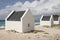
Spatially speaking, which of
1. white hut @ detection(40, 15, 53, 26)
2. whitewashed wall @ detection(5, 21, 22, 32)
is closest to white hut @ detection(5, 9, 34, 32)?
whitewashed wall @ detection(5, 21, 22, 32)

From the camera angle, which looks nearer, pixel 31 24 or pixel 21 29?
pixel 21 29

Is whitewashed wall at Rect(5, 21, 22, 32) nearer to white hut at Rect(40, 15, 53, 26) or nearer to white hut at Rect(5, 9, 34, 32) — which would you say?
white hut at Rect(5, 9, 34, 32)

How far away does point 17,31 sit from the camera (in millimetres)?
34000

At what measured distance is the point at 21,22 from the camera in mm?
33188

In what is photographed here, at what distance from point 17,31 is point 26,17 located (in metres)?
3.99

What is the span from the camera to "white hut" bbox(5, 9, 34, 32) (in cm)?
3340

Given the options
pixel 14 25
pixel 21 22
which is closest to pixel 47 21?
pixel 14 25

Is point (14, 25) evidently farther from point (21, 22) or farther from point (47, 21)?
point (47, 21)

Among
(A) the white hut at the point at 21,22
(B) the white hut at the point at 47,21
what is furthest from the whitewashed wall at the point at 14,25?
(B) the white hut at the point at 47,21

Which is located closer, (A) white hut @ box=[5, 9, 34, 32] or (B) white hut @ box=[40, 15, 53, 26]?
(A) white hut @ box=[5, 9, 34, 32]

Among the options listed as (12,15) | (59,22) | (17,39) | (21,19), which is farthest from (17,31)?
(59,22)

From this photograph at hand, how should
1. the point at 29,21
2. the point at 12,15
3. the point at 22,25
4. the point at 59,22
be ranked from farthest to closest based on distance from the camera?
1. the point at 59,22
2. the point at 12,15
3. the point at 29,21
4. the point at 22,25

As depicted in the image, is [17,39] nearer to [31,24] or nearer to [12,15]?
[31,24]

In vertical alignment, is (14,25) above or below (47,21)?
below
